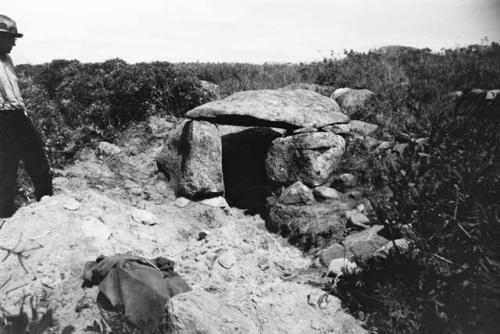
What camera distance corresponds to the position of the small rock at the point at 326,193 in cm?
789

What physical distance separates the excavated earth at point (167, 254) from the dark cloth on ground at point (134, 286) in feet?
0.80

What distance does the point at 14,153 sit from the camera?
21.0 ft

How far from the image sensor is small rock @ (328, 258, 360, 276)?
5.33m

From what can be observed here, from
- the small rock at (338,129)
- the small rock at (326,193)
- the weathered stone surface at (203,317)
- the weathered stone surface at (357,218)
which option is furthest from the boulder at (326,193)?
the weathered stone surface at (203,317)

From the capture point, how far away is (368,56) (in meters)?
14.3

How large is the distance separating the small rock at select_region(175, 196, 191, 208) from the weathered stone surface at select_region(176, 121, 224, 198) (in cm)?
12

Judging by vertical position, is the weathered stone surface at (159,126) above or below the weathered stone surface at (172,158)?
above

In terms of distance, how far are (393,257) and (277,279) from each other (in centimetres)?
183

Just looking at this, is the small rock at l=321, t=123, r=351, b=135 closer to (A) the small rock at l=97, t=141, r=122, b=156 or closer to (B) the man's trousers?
(A) the small rock at l=97, t=141, r=122, b=156

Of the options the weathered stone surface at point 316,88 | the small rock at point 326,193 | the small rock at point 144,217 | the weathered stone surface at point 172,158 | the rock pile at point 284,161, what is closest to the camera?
the small rock at point 144,217

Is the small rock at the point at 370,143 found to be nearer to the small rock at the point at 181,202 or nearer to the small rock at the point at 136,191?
the small rock at the point at 181,202

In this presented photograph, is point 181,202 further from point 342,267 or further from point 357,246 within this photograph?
point 342,267

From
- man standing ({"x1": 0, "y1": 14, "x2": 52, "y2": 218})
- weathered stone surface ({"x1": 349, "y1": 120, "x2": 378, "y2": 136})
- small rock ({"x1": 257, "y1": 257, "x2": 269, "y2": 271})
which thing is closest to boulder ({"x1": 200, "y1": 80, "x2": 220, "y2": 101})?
weathered stone surface ({"x1": 349, "y1": 120, "x2": 378, "y2": 136})

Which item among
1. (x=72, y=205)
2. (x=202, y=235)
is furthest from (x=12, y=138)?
(x=202, y=235)
